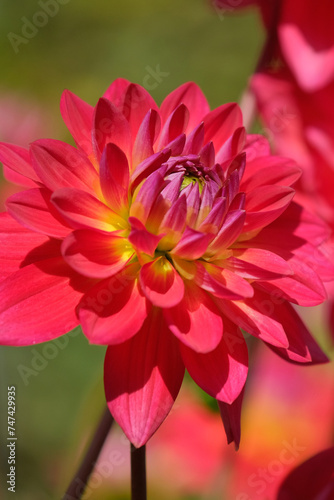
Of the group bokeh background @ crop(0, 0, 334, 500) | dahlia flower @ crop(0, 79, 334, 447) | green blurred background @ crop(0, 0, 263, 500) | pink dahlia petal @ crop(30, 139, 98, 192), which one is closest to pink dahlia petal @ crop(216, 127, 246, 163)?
dahlia flower @ crop(0, 79, 334, 447)

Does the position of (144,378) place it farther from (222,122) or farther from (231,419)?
(222,122)

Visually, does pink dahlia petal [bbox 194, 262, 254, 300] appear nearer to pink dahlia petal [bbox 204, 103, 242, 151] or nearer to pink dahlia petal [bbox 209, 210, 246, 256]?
pink dahlia petal [bbox 209, 210, 246, 256]

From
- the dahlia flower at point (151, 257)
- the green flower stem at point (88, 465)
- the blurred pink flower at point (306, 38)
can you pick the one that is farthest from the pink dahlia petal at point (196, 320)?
the blurred pink flower at point (306, 38)

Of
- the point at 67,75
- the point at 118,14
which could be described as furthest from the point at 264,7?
the point at 118,14

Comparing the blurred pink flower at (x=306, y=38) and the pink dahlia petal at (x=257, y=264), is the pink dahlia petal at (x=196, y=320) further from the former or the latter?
the blurred pink flower at (x=306, y=38)

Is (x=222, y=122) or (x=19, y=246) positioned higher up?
(x=222, y=122)

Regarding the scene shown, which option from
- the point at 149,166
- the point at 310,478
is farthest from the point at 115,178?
the point at 310,478
